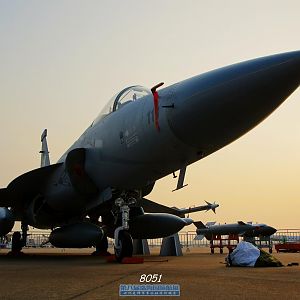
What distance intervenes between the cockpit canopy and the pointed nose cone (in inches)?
86.6

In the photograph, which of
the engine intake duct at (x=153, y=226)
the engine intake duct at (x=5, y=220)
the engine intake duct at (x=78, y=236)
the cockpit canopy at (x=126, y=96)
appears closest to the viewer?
the cockpit canopy at (x=126, y=96)

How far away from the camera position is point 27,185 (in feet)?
38.1

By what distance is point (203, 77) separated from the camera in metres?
6.85

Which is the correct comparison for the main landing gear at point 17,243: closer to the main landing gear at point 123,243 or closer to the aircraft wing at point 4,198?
the aircraft wing at point 4,198

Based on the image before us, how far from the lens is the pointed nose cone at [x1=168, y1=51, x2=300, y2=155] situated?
238 inches

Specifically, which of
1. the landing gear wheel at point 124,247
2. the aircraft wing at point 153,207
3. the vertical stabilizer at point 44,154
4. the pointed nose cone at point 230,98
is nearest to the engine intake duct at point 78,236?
the landing gear wheel at point 124,247

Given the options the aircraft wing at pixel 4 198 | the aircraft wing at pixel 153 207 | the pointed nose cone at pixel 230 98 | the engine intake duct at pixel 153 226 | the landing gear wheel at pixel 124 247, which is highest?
the pointed nose cone at pixel 230 98

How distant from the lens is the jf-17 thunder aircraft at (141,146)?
6305 millimetres

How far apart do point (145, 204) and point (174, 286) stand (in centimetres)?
1071

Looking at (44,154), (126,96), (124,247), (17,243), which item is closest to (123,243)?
(124,247)

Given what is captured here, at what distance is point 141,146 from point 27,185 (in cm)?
480

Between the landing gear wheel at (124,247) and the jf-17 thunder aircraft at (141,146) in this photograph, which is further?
the landing gear wheel at (124,247)

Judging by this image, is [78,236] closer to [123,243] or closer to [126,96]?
[123,243]

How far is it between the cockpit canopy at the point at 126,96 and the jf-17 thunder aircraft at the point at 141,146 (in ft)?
0.07
